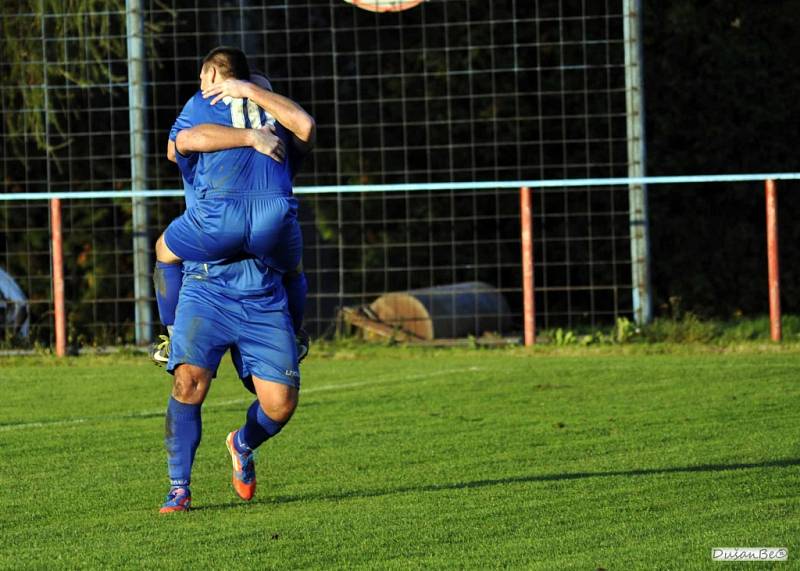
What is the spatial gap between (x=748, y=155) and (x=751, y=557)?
17.0m

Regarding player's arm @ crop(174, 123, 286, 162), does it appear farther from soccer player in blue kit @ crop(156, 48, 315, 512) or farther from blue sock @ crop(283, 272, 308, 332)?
blue sock @ crop(283, 272, 308, 332)

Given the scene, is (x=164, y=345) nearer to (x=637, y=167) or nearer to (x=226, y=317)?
(x=226, y=317)

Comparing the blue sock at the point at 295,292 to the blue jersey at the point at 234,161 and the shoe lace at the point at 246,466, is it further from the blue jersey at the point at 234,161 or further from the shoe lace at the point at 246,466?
the shoe lace at the point at 246,466

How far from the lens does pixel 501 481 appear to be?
759 centimetres

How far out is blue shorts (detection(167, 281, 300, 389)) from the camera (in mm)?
6848

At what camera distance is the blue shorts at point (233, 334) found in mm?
6848

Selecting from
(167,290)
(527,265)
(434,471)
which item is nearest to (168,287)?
(167,290)

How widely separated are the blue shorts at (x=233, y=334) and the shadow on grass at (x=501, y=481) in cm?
59

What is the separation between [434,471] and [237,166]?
204cm

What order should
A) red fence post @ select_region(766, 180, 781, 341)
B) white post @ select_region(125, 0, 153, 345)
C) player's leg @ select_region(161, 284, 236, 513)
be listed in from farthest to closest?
white post @ select_region(125, 0, 153, 345) → red fence post @ select_region(766, 180, 781, 341) → player's leg @ select_region(161, 284, 236, 513)

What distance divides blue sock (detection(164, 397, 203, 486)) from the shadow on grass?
0.60 ft

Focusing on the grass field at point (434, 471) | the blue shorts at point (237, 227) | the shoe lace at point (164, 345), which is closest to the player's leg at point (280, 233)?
the blue shorts at point (237, 227)

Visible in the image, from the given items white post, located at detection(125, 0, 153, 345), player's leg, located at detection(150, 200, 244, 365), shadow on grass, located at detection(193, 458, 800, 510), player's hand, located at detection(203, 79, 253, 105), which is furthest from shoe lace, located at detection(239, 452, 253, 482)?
white post, located at detection(125, 0, 153, 345)

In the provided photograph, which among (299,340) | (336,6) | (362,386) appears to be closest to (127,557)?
(299,340)
